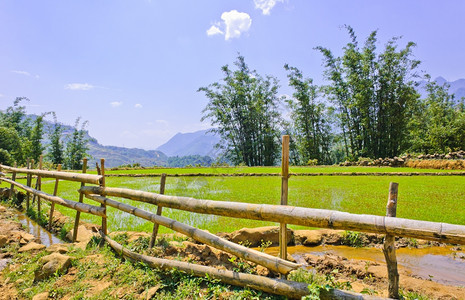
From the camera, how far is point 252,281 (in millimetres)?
2814

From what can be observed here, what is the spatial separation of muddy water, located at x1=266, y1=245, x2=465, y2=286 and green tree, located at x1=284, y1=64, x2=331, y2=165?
961 inches

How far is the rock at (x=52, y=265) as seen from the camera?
3521 mm

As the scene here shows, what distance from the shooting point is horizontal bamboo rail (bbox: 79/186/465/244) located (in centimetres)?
204

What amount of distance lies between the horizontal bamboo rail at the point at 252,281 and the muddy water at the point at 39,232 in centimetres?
299

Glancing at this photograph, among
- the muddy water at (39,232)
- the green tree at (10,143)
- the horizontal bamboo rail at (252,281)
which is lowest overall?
the muddy water at (39,232)

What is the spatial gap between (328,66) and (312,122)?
6244 mm

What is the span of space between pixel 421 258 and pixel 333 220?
299 centimetres

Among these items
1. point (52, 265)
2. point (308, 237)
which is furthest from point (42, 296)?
point (308, 237)

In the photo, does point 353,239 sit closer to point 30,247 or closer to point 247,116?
point 30,247

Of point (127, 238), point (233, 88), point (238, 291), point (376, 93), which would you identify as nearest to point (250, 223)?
point (127, 238)

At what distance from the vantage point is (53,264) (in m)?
3.60

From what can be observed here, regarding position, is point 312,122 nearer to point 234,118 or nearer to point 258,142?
point 258,142

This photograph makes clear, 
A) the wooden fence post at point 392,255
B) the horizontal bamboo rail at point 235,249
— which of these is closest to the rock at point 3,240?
the horizontal bamboo rail at point 235,249

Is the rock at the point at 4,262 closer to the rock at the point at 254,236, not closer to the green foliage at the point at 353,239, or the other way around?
the rock at the point at 254,236
